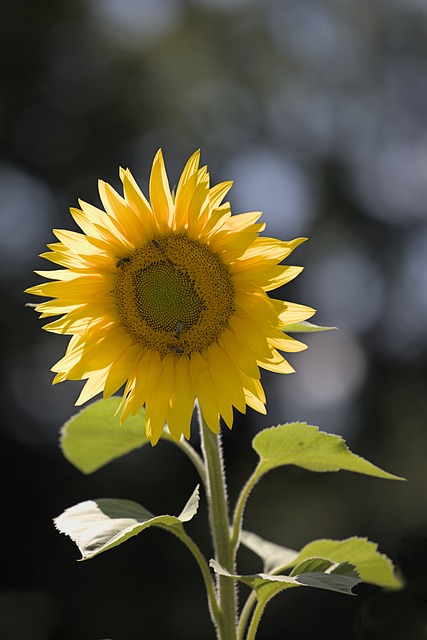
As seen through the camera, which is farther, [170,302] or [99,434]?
[99,434]

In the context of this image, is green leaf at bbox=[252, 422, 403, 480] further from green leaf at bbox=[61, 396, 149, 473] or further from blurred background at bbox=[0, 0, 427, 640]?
blurred background at bbox=[0, 0, 427, 640]

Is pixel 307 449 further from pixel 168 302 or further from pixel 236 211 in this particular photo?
pixel 236 211

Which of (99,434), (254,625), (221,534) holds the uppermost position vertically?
(99,434)

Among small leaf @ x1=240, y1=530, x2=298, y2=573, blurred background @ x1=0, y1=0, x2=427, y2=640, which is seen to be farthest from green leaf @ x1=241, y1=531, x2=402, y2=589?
blurred background @ x1=0, y1=0, x2=427, y2=640

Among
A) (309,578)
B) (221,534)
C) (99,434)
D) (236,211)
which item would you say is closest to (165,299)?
(99,434)

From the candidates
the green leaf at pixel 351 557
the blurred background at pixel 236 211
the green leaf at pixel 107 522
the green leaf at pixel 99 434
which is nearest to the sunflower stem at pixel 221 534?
the green leaf at pixel 107 522

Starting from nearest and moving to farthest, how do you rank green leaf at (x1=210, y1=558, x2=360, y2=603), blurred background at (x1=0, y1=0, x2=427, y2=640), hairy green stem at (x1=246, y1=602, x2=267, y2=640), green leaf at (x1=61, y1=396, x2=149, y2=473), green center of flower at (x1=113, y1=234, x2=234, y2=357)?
green leaf at (x1=210, y1=558, x2=360, y2=603), hairy green stem at (x1=246, y1=602, x2=267, y2=640), green center of flower at (x1=113, y1=234, x2=234, y2=357), green leaf at (x1=61, y1=396, x2=149, y2=473), blurred background at (x1=0, y1=0, x2=427, y2=640)
